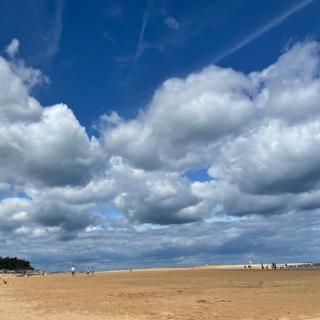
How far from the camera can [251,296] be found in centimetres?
3619

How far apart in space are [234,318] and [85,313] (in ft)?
27.0

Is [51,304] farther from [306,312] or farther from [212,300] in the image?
[306,312]

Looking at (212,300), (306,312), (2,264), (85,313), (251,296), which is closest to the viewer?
(306,312)

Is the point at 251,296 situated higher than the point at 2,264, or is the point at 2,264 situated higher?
the point at 2,264

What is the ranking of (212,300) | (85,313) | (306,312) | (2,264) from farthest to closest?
1. (2,264)
2. (212,300)
3. (85,313)
4. (306,312)

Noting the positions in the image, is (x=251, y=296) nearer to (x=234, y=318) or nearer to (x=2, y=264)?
(x=234, y=318)

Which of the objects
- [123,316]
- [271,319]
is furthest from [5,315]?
[271,319]

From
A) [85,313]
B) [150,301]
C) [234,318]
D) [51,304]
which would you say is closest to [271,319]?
[234,318]

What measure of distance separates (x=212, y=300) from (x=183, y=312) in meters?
6.64

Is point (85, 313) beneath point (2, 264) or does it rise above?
beneath

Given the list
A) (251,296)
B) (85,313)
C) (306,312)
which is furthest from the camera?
(251,296)

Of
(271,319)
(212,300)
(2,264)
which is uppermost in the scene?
(2,264)

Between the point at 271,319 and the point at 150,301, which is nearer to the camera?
the point at 271,319

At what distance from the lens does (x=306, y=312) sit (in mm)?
26344
